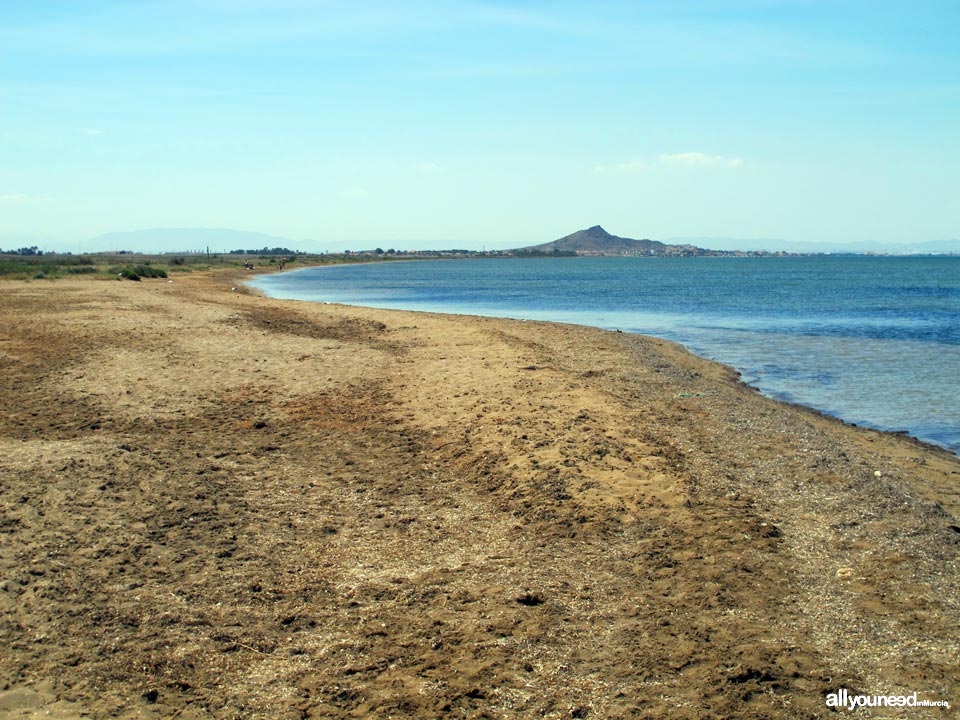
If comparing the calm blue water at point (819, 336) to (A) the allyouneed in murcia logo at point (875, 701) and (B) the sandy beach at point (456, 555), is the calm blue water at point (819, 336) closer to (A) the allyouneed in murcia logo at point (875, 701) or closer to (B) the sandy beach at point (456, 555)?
(B) the sandy beach at point (456, 555)

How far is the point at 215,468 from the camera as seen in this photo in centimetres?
907

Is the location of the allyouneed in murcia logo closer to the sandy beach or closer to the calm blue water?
the sandy beach

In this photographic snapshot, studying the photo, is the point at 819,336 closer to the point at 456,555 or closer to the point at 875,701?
the point at 456,555

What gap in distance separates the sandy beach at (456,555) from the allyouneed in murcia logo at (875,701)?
6cm

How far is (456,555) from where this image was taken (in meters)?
7.07

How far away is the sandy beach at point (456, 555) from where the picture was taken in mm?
5055

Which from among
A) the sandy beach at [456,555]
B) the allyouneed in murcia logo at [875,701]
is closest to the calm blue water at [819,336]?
the sandy beach at [456,555]

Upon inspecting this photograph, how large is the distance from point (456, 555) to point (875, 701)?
339 centimetres

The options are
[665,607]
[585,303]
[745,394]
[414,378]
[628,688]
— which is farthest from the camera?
[585,303]

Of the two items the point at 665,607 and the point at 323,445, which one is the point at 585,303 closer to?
the point at 323,445

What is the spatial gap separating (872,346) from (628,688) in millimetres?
25907

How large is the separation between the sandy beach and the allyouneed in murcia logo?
0.21 ft

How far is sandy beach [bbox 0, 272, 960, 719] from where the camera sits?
16.6 feet

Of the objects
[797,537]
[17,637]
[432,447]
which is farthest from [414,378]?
[17,637]
